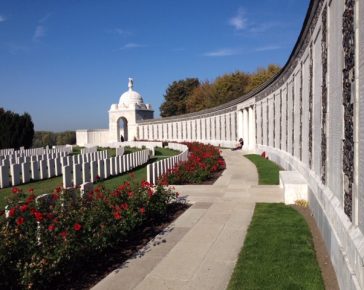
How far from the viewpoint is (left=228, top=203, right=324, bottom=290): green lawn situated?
16.6 feet

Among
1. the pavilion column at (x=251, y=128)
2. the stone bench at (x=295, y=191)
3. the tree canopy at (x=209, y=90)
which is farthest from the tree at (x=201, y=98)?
the stone bench at (x=295, y=191)

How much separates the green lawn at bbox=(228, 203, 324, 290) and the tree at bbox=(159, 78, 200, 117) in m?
73.0

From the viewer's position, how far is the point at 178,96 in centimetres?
8175

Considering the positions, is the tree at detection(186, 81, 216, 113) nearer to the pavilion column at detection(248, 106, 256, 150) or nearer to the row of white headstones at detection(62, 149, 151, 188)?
the pavilion column at detection(248, 106, 256, 150)

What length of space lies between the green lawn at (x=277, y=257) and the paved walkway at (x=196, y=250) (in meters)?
0.19

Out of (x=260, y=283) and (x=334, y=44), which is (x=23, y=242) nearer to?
(x=260, y=283)

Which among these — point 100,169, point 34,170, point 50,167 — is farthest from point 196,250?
point 50,167

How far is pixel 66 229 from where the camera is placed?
18.7 feet

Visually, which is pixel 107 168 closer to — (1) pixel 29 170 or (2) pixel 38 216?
(1) pixel 29 170

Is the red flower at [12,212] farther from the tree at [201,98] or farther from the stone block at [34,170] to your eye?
the tree at [201,98]

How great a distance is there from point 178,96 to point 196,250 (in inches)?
2995

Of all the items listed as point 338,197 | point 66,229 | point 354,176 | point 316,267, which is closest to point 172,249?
point 66,229

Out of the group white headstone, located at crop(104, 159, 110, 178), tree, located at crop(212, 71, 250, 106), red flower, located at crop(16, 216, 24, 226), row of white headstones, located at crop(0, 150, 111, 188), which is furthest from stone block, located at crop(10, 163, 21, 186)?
tree, located at crop(212, 71, 250, 106)

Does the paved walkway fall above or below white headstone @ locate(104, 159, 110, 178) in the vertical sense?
below
